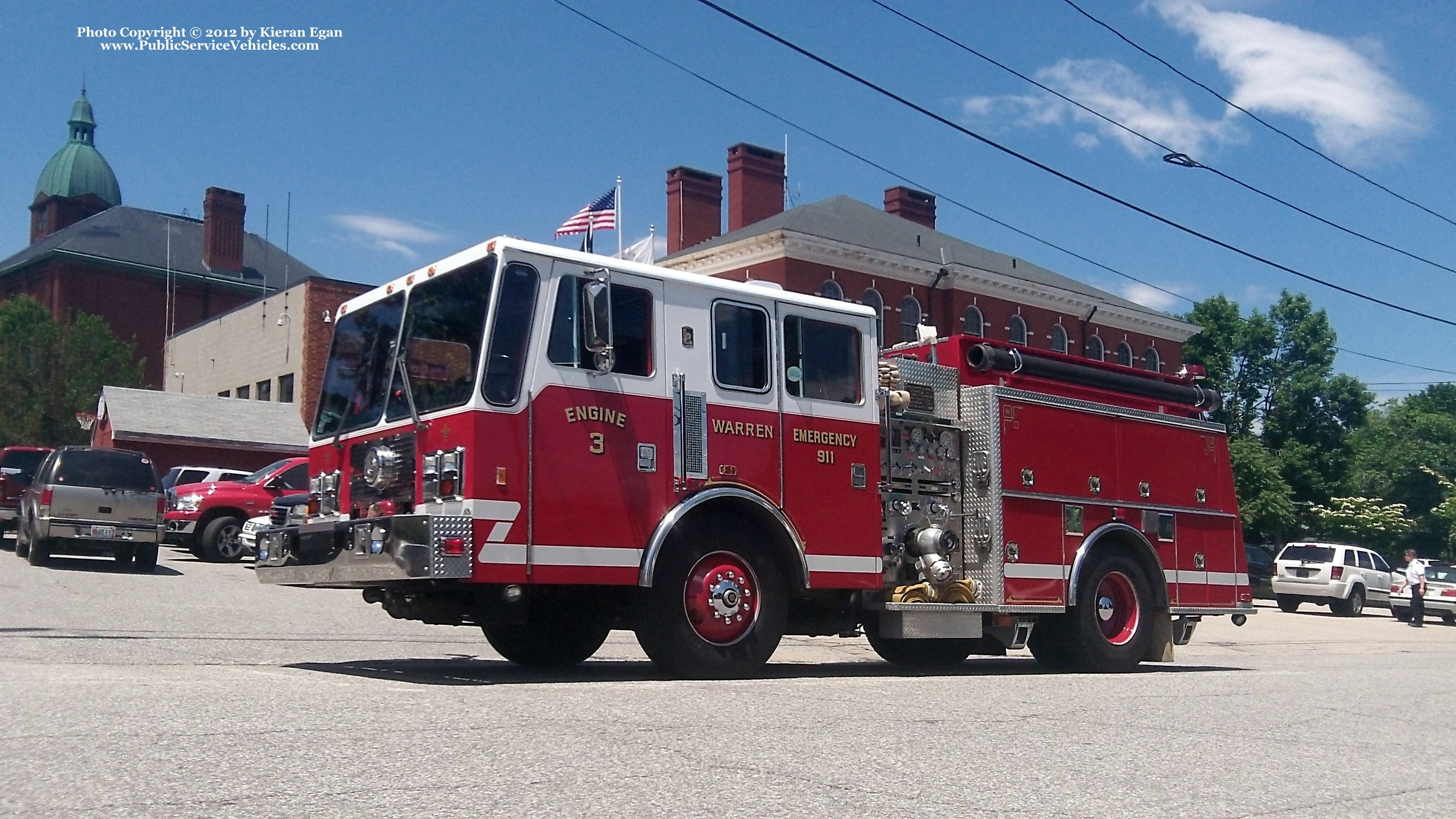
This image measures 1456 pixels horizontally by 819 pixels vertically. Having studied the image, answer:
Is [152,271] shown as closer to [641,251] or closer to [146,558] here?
[146,558]

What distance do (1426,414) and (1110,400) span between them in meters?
95.1

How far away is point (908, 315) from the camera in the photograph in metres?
46.4

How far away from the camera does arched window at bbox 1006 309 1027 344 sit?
162 ft

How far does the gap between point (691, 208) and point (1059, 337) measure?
568 inches

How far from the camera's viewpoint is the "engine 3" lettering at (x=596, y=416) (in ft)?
29.5

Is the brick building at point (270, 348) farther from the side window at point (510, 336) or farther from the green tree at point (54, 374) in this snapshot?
the side window at point (510, 336)

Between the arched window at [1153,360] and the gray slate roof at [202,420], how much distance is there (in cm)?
3220

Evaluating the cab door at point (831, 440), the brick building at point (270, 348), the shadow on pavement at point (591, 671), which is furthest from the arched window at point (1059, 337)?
the cab door at point (831, 440)

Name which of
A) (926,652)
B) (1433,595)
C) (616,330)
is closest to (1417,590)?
(1433,595)

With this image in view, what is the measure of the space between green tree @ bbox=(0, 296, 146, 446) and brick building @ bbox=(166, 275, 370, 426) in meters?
2.76

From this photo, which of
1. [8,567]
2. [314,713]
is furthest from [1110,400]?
[8,567]

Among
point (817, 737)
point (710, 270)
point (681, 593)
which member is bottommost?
point (817, 737)

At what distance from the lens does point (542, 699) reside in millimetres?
7703

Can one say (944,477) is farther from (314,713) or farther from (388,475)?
(314,713)
